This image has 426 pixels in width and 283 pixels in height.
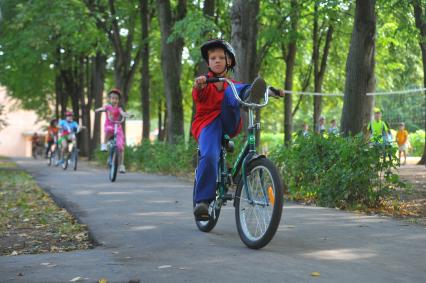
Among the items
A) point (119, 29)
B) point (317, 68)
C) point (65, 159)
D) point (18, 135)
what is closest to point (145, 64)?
point (119, 29)

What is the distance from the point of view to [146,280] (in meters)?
4.43

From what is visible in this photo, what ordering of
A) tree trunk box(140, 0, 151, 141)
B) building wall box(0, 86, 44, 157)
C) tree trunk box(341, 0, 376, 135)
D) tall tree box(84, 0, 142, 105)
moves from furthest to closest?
building wall box(0, 86, 44, 157) → tree trunk box(140, 0, 151, 141) → tall tree box(84, 0, 142, 105) → tree trunk box(341, 0, 376, 135)

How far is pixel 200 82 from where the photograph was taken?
5672mm

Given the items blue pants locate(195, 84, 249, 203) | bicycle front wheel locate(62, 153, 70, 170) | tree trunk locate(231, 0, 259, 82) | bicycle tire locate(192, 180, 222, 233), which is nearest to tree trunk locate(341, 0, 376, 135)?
tree trunk locate(231, 0, 259, 82)

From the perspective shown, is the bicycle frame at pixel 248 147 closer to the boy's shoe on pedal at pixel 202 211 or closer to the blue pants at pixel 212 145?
the blue pants at pixel 212 145

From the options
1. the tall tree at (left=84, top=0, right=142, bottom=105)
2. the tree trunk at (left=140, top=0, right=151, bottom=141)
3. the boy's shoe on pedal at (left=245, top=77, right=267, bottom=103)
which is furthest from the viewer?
the tree trunk at (left=140, top=0, right=151, bottom=141)

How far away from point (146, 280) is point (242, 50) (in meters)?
10.2

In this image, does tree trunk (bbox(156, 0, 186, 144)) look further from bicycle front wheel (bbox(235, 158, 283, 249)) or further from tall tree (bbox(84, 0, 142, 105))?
bicycle front wheel (bbox(235, 158, 283, 249))

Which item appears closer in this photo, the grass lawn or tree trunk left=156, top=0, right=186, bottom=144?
the grass lawn

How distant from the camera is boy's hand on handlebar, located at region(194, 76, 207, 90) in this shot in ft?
18.5

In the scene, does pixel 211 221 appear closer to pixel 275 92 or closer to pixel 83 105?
pixel 275 92

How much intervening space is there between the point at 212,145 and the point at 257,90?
0.75 metres

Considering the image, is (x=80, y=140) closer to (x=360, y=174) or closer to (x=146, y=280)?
(x=360, y=174)

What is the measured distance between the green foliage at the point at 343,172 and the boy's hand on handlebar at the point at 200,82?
3727 millimetres
